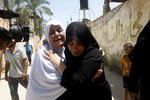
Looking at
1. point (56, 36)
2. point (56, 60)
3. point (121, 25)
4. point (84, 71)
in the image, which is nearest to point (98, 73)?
point (84, 71)

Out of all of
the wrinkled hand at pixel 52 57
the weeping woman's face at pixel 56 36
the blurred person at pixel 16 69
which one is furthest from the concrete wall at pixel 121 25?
the wrinkled hand at pixel 52 57

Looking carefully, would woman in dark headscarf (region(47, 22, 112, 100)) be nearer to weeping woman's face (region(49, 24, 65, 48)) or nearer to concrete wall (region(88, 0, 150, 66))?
weeping woman's face (region(49, 24, 65, 48))

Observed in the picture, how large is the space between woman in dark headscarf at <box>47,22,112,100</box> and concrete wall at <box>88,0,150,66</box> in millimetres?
4473

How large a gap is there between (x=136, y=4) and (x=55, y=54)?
16.5ft

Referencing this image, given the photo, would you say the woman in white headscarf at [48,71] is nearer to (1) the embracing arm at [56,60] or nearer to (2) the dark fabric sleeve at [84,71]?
(1) the embracing arm at [56,60]

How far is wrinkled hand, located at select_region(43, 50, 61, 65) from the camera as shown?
231 centimetres

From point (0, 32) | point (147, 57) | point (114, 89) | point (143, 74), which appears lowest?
point (114, 89)

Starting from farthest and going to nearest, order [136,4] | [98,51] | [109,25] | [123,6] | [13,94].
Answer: [109,25]
[123,6]
[136,4]
[13,94]
[98,51]

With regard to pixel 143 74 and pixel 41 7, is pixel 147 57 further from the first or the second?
pixel 41 7

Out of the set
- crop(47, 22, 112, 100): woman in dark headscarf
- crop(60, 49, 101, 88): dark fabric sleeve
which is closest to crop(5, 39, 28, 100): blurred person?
crop(47, 22, 112, 100): woman in dark headscarf

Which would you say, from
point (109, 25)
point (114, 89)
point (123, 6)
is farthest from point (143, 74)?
point (109, 25)

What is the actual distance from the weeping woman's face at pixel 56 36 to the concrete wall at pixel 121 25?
432 centimetres

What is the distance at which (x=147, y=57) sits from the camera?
2361mm

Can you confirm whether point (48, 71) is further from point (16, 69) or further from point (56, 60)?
point (16, 69)
